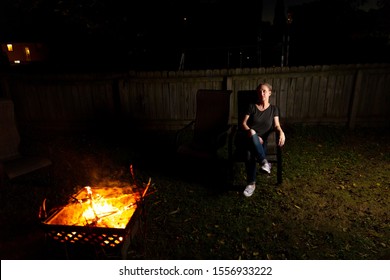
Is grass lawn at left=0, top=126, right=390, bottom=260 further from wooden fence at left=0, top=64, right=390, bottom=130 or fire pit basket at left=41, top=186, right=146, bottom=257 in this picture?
wooden fence at left=0, top=64, right=390, bottom=130

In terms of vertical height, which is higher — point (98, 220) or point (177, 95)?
point (177, 95)

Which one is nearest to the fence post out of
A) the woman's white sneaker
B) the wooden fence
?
the wooden fence

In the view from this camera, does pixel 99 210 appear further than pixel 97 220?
Yes

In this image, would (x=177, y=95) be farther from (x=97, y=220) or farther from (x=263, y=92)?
(x=97, y=220)


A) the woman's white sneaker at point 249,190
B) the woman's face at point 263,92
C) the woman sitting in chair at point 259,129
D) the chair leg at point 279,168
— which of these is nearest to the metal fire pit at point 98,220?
the woman's white sneaker at point 249,190

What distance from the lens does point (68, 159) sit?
20.4ft

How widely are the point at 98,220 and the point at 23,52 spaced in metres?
27.2

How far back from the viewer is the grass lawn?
347 centimetres

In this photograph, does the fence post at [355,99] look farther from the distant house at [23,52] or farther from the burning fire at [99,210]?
the distant house at [23,52]

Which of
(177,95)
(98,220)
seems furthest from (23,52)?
(98,220)

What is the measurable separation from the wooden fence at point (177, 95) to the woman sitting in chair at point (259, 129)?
256 cm

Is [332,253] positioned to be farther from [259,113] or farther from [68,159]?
[68,159]

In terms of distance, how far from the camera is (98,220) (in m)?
3.00

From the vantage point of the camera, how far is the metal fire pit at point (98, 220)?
2.85 meters
